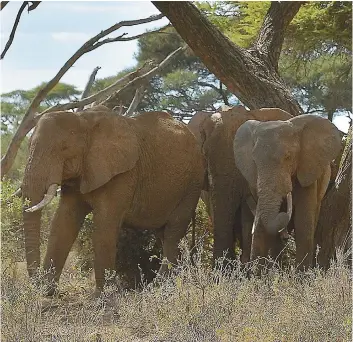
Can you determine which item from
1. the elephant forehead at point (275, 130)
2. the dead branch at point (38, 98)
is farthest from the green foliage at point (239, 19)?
the elephant forehead at point (275, 130)

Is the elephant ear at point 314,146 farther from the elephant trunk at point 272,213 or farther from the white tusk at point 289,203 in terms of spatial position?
the elephant trunk at point 272,213

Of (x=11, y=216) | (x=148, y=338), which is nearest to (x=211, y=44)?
(x=11, y=216)

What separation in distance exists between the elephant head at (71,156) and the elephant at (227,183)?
1.06m

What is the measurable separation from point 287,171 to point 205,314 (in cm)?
221

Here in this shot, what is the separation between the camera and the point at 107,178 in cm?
715

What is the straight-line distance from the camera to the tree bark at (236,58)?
8.34 metres

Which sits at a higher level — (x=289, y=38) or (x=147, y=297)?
(x=289, y=38)

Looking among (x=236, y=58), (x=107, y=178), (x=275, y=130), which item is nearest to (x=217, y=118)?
(x=236, y=58)

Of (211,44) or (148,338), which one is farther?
(211,44)

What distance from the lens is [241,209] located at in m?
7.98

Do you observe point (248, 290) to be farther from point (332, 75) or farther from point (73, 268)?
point (332, 75)

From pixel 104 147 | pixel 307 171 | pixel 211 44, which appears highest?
pixel 211 44

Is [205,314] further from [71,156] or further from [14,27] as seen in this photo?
[14,27]

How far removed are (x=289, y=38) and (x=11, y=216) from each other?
6107 mm
